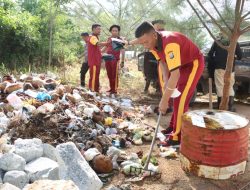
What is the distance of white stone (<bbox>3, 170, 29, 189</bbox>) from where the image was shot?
2.95 metres

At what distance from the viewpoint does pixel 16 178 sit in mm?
2955

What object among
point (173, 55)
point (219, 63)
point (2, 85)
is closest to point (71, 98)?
point (2, 85)

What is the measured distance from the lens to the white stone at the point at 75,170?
3.21 meters

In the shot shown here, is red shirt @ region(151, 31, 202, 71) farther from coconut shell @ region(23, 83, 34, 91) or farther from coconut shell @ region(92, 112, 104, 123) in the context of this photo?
coconut shell @ region(23, 83, 34, 91)

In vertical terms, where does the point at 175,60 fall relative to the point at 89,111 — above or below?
above

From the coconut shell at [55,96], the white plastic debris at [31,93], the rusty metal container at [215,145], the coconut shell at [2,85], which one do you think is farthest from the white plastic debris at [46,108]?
the rusty metal container at [215,145]

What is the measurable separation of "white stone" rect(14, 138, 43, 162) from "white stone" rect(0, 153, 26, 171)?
125 mm

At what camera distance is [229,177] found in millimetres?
3574

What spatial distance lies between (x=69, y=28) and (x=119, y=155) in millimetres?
12437

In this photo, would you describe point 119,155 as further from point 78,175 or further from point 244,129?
point 244,129

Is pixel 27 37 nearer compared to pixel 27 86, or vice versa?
pixel 27 86

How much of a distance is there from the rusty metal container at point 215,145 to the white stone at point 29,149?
148 centimetres

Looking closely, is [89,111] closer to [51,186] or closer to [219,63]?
[219,63]

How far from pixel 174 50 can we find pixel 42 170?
1767 millimetres
